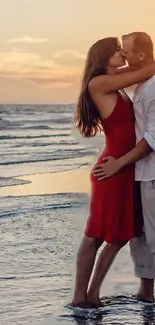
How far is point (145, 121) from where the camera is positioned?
2154 millimetres

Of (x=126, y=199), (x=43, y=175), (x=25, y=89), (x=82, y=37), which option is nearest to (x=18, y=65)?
(x=25, y=89)

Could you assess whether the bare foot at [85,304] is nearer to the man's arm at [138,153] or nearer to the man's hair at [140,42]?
the man's arm at [138,153]

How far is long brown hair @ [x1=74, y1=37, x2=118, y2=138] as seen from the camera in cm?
216

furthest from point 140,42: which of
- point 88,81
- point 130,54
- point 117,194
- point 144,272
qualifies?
point 144,272

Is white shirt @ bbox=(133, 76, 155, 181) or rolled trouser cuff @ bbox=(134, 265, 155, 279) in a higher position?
white shirt @ bbox=(133, 76, 155, 181)

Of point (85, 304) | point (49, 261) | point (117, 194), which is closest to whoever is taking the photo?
point (117, 194)

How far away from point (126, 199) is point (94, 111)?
0.28 meters

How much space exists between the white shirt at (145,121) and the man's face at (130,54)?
0.07 meters

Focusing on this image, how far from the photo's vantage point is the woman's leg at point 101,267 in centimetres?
230

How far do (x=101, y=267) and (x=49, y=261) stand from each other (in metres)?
0.54

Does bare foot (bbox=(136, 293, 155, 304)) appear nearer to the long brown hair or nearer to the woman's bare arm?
the long brown hair

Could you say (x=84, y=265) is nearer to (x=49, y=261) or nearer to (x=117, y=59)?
(x=49, y=261)

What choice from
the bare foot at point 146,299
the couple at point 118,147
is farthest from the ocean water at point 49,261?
the couple at point 118,147

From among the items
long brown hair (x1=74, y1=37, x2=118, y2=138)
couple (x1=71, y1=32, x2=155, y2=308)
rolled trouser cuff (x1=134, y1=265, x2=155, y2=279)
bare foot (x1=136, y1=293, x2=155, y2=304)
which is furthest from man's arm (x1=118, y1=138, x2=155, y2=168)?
bare foot (x1=136, y1=293, x2=155, y2=304)
